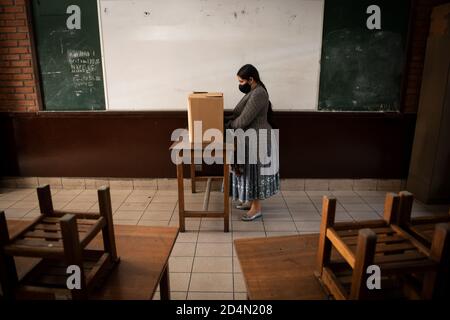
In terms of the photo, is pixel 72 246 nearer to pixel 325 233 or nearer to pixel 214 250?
pixel 325 233

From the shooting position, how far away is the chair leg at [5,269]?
1.19m

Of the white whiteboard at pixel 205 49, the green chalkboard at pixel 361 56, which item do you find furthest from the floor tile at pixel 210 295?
the green chalkboard at pixel 361 56

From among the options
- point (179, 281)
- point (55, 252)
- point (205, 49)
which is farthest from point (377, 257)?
point (205, 49)

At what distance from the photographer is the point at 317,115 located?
4.17 meters

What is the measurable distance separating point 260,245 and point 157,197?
2.79 metres

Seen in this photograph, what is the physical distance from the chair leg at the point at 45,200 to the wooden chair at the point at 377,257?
120 cm

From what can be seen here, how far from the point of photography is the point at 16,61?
413 centimetres

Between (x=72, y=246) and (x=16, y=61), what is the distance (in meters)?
3.95

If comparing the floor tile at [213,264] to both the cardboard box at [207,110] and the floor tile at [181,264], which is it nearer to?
the floor tile at [181,264]

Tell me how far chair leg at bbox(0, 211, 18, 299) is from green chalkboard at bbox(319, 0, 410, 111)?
367 centimetres

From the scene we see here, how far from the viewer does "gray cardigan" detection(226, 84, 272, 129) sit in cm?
310

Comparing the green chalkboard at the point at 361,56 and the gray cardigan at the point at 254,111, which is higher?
the green chalkboard at the point at 361,56

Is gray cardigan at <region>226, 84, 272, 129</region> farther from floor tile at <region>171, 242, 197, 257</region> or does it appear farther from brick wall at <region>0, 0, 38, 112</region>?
brick wall at <region>0, 0, 38, 112</region>
